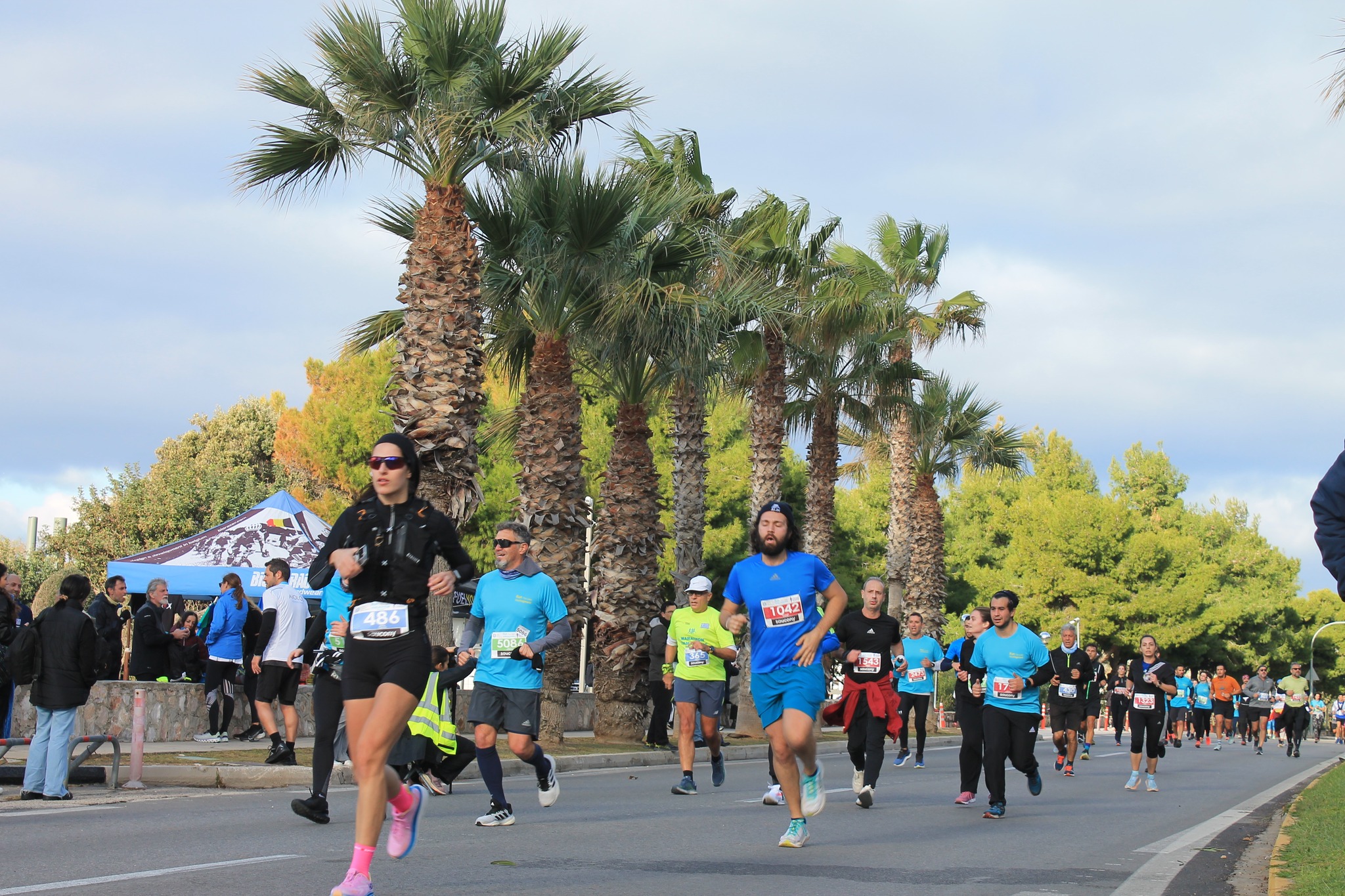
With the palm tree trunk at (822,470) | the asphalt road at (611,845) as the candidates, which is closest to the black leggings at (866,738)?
the asphalt road at (611,845)

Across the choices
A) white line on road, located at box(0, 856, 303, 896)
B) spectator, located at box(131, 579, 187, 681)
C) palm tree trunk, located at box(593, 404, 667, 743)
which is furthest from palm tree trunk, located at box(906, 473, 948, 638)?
white line on road, located at box(0, 856, 303, 896)

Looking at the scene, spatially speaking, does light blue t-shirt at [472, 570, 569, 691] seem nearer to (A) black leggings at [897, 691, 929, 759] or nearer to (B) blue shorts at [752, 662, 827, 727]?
(B) blue shorts at [752, 662, 827, 727]

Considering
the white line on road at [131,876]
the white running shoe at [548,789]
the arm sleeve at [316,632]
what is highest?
the arm sleeve at [316,632]

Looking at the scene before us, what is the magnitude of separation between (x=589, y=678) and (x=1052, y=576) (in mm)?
22482

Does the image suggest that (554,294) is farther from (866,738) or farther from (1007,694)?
(1007,694)

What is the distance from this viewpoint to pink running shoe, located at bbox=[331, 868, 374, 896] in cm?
545

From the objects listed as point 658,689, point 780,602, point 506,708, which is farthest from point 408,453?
point 658,689

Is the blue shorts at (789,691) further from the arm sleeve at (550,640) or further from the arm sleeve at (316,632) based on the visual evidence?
the arm sleeve at (316,632)

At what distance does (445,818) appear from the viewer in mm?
10062

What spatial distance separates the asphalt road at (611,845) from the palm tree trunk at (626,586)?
6.04 meters

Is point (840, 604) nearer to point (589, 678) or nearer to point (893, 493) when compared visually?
point (893, 493)

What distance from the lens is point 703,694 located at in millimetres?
13289

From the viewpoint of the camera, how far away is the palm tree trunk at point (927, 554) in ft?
107

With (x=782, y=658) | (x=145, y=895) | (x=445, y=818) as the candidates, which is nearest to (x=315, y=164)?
(x=445, y=818)
